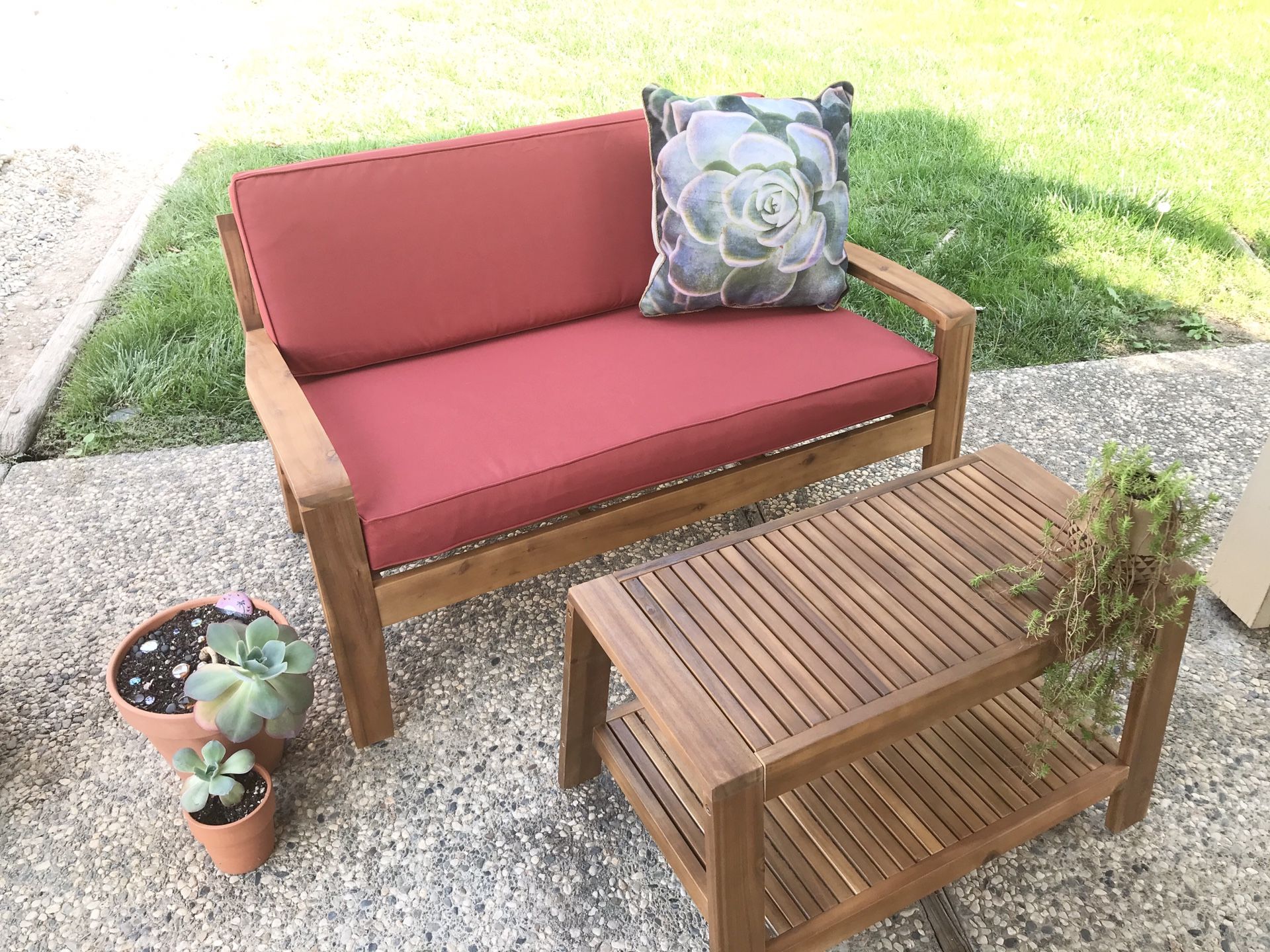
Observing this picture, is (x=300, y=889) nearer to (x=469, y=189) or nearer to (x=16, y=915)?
(x=16, y=915)

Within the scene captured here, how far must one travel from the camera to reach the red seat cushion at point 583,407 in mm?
1696

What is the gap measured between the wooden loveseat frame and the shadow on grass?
0.84m

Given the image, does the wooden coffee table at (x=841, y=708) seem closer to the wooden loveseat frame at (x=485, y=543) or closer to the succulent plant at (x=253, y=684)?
the wooden loveseat frame at (x=485, y=543)

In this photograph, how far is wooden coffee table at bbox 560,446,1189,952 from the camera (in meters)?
1.22

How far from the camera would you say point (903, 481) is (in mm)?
1639

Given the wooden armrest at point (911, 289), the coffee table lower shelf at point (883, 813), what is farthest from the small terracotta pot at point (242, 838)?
the wooden armrest at point (911, 289)

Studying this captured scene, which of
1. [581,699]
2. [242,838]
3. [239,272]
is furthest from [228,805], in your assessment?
[239,272]

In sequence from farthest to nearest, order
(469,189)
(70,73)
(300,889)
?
(70,73) → (469,189) → (300,889)

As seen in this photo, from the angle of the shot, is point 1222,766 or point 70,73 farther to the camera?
point 70,73

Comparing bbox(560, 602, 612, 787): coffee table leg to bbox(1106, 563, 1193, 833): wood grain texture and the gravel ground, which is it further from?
bbox(1106, 563, 1193, 833): wood grain texture

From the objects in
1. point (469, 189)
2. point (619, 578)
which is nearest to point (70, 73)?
point (469, 189)

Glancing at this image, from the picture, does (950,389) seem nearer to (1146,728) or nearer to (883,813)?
(1146,728)

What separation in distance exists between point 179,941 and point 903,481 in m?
1.38

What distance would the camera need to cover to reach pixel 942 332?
6.70 ft
